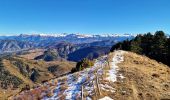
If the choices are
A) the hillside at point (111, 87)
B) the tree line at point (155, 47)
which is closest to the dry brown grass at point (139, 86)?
the hillside at point (111, 87)

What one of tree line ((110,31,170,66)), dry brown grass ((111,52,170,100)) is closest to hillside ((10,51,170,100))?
dry brown grass ((111,52,170,100))

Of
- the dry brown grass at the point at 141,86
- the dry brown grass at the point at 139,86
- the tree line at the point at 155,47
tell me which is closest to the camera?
the dry brown grass at the point at 139,86

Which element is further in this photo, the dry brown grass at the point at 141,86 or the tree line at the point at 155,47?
the tree line at the point at 155,47

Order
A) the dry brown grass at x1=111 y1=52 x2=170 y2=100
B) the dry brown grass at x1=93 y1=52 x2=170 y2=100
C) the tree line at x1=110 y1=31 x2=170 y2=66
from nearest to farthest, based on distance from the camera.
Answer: the dry brown grass at x1=93 y1=52 x2=170 y2=100 → the dry brown grass at x1=111 y1=52 x2=170 y2=100 → the tree line at x1=110 y1=31 x2=170 y2=66

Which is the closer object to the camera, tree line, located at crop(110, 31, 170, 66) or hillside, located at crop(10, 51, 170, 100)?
hillside, located at crop(10, 51, 170, 100)

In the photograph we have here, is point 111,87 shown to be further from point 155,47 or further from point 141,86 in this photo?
point 155,47

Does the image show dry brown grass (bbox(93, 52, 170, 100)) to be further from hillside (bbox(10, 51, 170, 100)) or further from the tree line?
the tree line

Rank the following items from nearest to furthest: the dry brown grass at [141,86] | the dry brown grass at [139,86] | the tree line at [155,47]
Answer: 1. the dry brown grass at [139,86]
2. the dry brown grass at [141,86]
3. the tree line at [155,47]

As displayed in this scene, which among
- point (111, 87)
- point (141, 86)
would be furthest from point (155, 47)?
point (111, 87)

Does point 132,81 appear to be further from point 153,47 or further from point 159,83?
point 153,47

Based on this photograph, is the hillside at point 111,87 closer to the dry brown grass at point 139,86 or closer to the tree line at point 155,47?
the dry brown grass at point 139,86

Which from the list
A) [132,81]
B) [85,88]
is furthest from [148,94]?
[85,88]

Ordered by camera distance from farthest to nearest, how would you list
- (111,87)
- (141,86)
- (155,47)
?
(155,47) < (141,86) < (111,87)

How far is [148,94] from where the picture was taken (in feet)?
99.3
